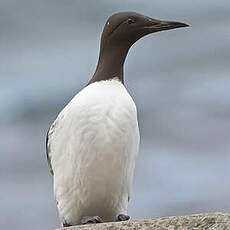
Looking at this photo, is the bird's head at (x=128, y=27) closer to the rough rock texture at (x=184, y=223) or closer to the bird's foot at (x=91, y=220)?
the bird's foot at (x=91, y=220)

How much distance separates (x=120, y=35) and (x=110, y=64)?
21 centimetres

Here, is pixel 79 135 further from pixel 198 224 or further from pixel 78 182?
pixel 198 224

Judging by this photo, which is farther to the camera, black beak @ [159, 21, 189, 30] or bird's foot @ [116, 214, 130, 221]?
black beak @ [159, 21, 189, 30]

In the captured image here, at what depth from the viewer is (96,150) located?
4773 millimetres

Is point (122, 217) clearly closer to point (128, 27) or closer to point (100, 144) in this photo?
point (100, 144)

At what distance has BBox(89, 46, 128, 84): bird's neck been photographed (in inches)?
201

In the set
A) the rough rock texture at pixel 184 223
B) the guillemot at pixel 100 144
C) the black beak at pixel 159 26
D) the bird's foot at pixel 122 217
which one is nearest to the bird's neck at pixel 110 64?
the guillemot at pixel 100 144

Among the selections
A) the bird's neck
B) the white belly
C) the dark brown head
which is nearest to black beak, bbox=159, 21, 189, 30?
the dark brown head

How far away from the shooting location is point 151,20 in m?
5.26

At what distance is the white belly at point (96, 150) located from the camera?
4.77 metres

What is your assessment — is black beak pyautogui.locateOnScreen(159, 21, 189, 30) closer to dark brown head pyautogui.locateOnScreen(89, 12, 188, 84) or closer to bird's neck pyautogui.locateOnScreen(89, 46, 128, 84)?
dark brown head pyautogui.locateOnScreen(89, 12, 188, 84)

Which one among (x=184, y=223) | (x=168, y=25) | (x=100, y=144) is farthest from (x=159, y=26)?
(x=184, y=223)

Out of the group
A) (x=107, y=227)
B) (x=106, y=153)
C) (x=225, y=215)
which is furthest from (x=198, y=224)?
(x=106, y=153)

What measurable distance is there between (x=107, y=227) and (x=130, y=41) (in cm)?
181
